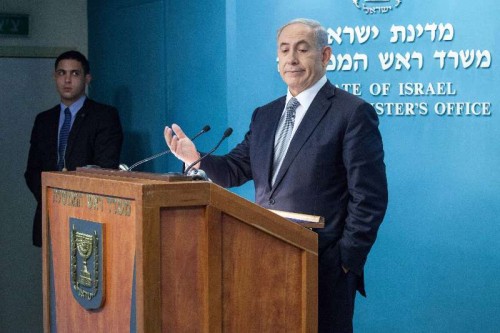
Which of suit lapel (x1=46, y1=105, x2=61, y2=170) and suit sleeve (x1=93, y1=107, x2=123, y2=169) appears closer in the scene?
suit sleeve (x1=93, y1=107, x2=123, y2=169)

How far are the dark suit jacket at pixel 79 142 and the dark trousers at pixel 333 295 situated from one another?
2388mm

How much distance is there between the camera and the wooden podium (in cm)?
238

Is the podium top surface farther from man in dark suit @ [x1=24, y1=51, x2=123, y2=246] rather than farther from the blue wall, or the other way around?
man in dark suit @ [x1=24, y1=51, x2=123, y2=246]

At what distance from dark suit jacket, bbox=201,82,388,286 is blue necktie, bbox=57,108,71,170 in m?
2.37

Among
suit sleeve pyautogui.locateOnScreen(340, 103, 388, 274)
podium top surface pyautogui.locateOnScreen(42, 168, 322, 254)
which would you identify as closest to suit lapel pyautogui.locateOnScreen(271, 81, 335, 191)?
suit sleeve pyautogui.locateOnScreen(340, 103, 388, 274)

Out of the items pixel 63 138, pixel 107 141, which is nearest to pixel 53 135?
pixel 63 138

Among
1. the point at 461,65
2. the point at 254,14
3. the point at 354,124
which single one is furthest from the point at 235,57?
the point at 354,124

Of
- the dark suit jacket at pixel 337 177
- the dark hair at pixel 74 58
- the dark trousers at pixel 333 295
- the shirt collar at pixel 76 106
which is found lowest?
the dark trousers at pixel 333 295

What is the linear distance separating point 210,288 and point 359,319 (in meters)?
2.42

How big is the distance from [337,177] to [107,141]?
8.09 ft

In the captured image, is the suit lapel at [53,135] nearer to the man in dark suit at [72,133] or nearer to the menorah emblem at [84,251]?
the man in dark suit at [72,133]

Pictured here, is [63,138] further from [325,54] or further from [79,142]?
[325,54]

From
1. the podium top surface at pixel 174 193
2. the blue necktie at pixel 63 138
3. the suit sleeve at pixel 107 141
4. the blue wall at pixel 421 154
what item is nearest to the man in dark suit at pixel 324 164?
the podium top surface at pixel 174 193

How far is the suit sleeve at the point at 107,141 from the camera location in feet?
17.6
